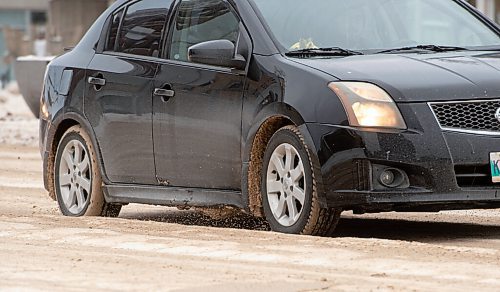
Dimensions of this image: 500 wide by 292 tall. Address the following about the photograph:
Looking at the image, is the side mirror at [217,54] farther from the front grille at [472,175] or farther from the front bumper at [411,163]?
the front grille at [472,175]

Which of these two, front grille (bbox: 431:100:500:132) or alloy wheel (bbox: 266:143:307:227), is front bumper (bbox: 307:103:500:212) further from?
alloy wheel (bbox: 266:143:307:227)

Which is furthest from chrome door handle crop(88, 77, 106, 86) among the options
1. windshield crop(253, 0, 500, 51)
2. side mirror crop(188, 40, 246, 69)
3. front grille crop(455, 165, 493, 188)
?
front grille crop(455, 165, 493, 188)

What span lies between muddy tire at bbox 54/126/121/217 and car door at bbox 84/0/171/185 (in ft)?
0.59

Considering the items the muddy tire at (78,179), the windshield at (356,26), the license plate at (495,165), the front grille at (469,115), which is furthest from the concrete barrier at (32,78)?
the license plate at (495,165)

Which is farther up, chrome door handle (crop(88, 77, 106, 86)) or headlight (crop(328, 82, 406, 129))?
headlight (crop(328, 82, 406, 129))

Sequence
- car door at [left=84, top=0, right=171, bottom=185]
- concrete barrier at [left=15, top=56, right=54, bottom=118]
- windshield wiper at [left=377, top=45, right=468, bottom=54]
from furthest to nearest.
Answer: concrete barrier at [left=15, top=56, right=54, bottom=118]
car door at [left=84, top=0, right=171, bottom=185]
windshield wiper at [left=377, top=45, right=468, bottom=54]

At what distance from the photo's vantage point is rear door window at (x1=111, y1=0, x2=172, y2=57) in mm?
10523

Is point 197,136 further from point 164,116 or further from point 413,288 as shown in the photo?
point 413,288

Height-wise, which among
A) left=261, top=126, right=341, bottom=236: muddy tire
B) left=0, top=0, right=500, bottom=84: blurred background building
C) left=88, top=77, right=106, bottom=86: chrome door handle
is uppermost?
left=88, top=77, right=106, bottom=86: chrome door handle

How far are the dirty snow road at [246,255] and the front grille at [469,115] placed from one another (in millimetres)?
621

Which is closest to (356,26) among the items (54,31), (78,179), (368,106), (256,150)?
(256,150)

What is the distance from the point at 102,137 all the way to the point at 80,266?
10.8 ft

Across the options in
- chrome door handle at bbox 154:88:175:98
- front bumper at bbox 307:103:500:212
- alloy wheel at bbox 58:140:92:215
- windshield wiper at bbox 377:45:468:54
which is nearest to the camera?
front bumper at bbox 307:103:500:212

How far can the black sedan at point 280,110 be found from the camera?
8680 millimetres
